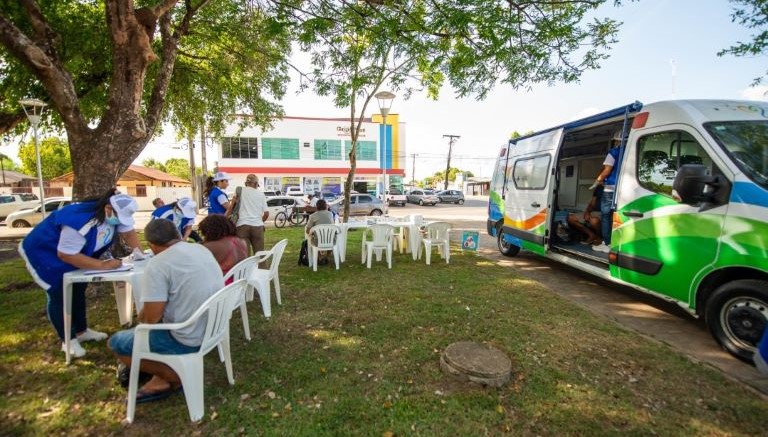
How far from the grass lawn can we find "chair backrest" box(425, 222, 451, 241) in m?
2.84

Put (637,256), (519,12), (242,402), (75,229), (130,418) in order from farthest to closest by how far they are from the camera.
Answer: (519,12) → (637,256) → (75,229) → (242,402) → (130,418)

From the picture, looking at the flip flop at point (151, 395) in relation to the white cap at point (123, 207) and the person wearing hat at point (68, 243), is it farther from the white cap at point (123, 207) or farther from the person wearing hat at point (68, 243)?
the white cap at point (123, 207)

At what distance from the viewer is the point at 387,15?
502 centimetres

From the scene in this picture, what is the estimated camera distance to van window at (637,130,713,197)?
12.1ft

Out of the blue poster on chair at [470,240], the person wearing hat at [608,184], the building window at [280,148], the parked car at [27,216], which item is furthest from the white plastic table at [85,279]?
the building window at [280,148]

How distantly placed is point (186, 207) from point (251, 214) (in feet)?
3.44

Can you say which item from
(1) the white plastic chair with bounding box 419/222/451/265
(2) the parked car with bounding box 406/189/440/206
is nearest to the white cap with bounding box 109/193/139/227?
(1) the white plastic chair with bounding box 419/222/451/265

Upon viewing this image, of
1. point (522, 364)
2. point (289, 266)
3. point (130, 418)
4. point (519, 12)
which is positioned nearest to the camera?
point (130, 418)

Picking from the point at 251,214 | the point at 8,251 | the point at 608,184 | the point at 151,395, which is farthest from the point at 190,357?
the point at 8,251

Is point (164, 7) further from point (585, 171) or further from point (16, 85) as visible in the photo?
point (585, 171)

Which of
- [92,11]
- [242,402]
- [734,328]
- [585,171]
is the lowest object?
[242,402]

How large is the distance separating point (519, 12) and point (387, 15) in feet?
6.27

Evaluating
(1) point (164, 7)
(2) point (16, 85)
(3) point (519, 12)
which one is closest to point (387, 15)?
(3) point (519, 12)

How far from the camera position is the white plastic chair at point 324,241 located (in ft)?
20.9
